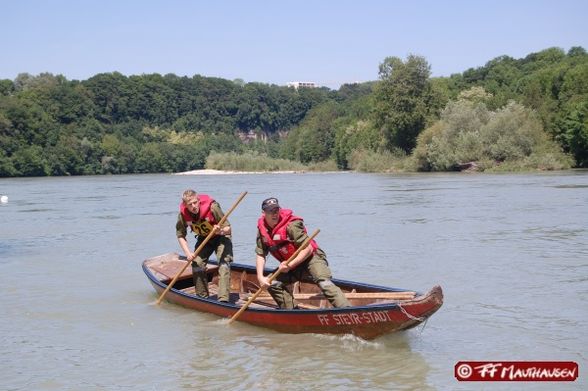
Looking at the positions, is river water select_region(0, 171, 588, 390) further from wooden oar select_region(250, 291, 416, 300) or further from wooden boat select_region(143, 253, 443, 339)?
wooden oar select_region(250, 291, 416, 300)

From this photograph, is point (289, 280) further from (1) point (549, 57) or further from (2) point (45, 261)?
(1) point (549, 57)

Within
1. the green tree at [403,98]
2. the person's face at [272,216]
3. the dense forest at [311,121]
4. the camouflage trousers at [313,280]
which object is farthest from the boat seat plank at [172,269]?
the green tree at [403,98]

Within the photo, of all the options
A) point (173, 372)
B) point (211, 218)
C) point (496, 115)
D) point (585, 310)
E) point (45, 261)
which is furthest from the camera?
point (496, 115)

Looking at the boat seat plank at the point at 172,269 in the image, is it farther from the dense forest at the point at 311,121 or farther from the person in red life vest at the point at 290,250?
the dense forest at the point at 311,121

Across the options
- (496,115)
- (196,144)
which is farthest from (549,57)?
(196,144)

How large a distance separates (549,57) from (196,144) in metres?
63.9

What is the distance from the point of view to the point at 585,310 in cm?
1100

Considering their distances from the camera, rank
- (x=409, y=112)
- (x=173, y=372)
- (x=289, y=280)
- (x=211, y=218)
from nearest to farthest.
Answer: (x=173, y=372) < (x=289, y=280) < (x=211, y=218) < (x=409, y=112)

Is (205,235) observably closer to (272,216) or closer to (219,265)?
(219,265)

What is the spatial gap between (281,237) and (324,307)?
1.32 meters

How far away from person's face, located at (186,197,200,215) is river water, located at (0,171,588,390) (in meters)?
1.55

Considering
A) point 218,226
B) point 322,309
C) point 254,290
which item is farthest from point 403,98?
point 322,309

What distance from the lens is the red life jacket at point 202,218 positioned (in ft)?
38.3

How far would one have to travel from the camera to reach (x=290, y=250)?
31.8 feet
